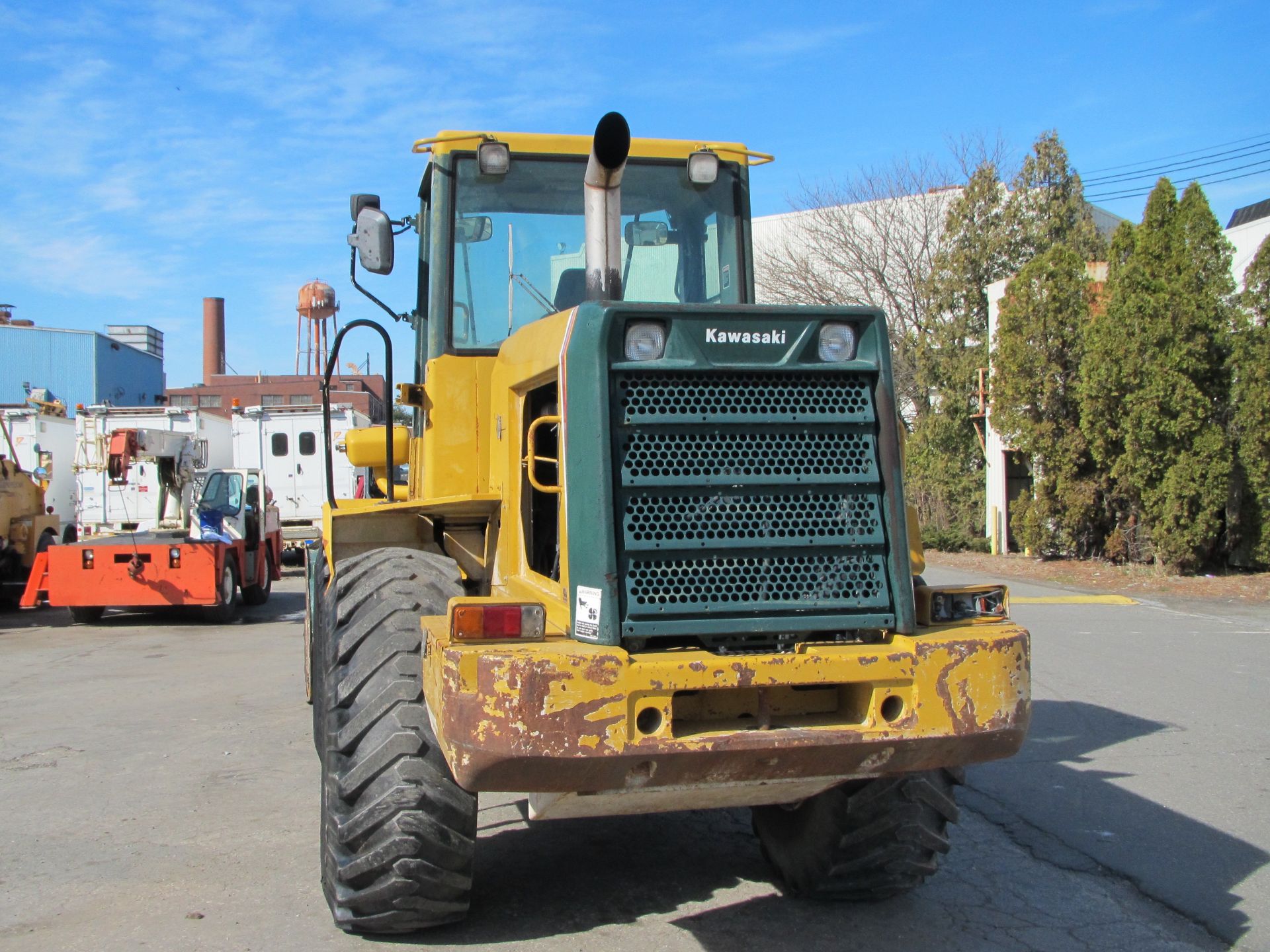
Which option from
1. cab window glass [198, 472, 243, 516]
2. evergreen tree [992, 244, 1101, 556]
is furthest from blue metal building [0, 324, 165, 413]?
evergreen tree [992, 244, 1101, 556]

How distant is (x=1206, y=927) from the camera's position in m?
4.25

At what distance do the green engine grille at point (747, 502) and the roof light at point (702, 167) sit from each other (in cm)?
187

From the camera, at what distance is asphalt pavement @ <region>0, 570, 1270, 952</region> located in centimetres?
416

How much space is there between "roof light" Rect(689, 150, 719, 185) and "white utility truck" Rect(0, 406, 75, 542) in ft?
65.7

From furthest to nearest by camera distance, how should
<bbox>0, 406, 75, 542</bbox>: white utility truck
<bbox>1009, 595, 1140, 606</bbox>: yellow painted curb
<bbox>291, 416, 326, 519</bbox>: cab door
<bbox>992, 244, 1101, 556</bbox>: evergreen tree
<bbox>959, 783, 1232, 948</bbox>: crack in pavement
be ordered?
<bbox>0, 406, 75, 542</bbox>: white utility truck → <bbox>291, 416, 326, 519</bbox>: cab door → <bbox>992, 244, 1101, 556</bbox>: evergreen tree → <bbox>1009, 595, 1140, 606</bbox>: yellow painted curb → <bbox>959, 783, 1232, 948</bbox>: crack in pavement

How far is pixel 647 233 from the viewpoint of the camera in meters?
5.30

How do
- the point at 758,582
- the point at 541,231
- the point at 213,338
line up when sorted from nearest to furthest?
the point at 758,582 < the point at 541,231 < the point at 213,338

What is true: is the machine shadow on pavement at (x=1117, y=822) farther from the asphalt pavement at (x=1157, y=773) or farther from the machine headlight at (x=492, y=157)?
the machine headlight at (x=492, y=157)

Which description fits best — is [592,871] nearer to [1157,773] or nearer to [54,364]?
[1157,773]

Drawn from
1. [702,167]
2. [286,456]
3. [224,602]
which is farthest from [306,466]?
[702,167]

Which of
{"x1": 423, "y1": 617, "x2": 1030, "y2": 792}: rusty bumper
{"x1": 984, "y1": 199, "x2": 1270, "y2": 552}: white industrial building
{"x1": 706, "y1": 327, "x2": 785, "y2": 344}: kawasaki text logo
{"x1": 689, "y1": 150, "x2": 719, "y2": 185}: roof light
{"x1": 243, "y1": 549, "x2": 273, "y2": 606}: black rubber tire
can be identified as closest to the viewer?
{"x1": 423, "y1": 617, "x2": 1030, "y2": 792}: rusty bumper

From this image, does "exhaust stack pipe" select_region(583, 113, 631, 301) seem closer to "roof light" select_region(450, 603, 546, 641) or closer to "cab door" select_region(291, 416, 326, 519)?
"roof light" select_region(450, 603, 546, 641)

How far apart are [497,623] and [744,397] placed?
1.09 m

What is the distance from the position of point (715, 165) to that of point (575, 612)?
8.64ft
